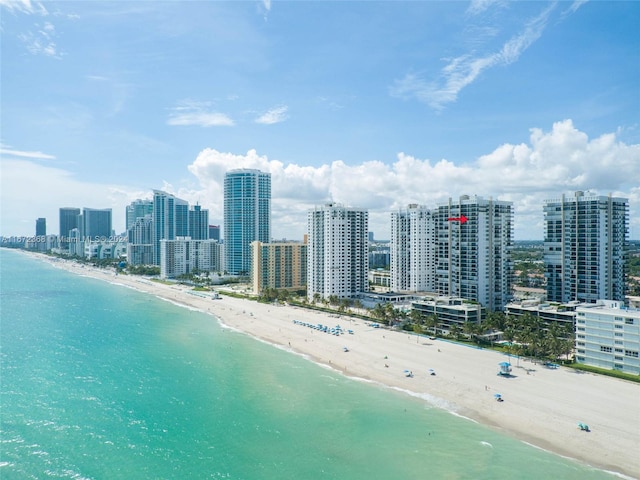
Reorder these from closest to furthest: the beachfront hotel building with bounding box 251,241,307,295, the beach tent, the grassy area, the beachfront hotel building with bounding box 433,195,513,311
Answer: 1. the grassy area
2. the beach tent
3. the beachfront hotel building with bounding box 433,195,513,311
4. the beachfront hotel building with bounding box 251,241,307,295

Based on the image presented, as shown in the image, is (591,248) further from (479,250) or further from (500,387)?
(500,387)

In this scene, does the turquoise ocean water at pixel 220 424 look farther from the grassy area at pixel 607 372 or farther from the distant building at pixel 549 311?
the distant building at pixel 549 311

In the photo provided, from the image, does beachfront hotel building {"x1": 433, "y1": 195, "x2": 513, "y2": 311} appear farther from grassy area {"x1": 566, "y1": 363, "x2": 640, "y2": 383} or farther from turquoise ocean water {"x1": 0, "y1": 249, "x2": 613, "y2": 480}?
turquoise ocean water {"x1": 0, "y1": 249, "x2": 613, "y2": 480}

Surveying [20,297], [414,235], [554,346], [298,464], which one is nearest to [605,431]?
[554,346]

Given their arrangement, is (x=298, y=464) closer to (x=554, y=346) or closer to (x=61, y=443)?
(x=61, y=443)

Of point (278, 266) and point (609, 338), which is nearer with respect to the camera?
point (609, 338)

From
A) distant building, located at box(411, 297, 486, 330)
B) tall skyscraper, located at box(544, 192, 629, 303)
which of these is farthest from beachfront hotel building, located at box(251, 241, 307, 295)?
tall skyscraper, located at box(544, 192, 629, 303)

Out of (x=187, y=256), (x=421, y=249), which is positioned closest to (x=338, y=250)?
(x=421, y=249)
